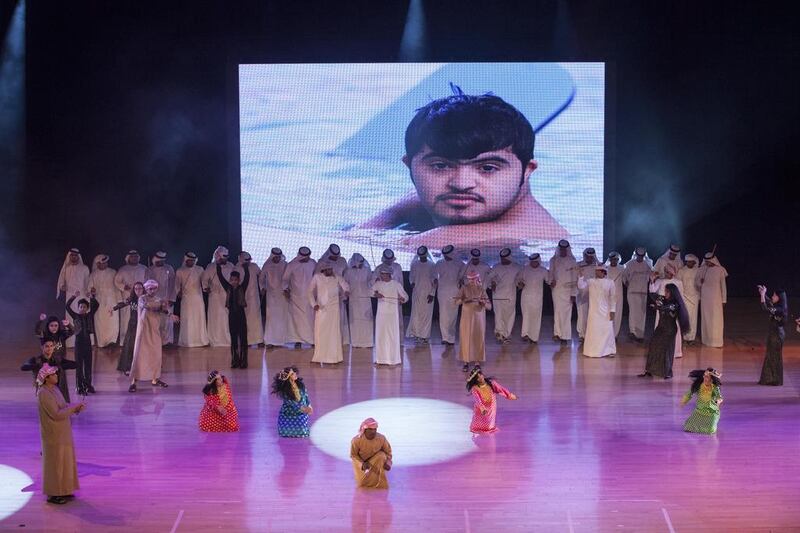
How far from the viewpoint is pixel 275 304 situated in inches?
582

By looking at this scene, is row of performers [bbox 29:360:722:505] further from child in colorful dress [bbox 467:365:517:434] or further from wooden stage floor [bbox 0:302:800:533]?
wooden stage floor [bbox 0:302:800:533]

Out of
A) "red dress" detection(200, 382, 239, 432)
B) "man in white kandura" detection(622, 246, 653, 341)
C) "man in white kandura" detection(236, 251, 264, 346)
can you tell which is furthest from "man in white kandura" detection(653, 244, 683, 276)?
"red dress" detection(200, 382, 239, 432)

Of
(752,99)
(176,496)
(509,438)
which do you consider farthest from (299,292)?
(752,99)

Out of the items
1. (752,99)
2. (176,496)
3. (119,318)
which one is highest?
(752,99)

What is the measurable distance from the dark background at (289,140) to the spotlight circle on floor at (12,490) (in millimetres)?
7824

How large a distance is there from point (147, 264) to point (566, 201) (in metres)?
6.67

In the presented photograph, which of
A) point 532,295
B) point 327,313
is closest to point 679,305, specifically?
point 532,295

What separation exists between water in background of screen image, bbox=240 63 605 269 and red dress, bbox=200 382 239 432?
6.11 meters

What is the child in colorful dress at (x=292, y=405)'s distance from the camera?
32.3 feet

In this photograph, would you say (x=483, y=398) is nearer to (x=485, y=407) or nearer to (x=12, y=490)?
(x=485, y=407)

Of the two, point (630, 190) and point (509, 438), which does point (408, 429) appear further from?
point (630, 190)

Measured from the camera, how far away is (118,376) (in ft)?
42.2

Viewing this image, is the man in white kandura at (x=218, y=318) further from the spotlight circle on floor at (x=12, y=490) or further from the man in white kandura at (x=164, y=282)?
the spotlight circle on floor at (x=12, y=490)

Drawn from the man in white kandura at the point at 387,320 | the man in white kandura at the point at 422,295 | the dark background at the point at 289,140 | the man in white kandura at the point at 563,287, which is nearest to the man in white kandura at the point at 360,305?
the man in white kandura at the point at 422,295
